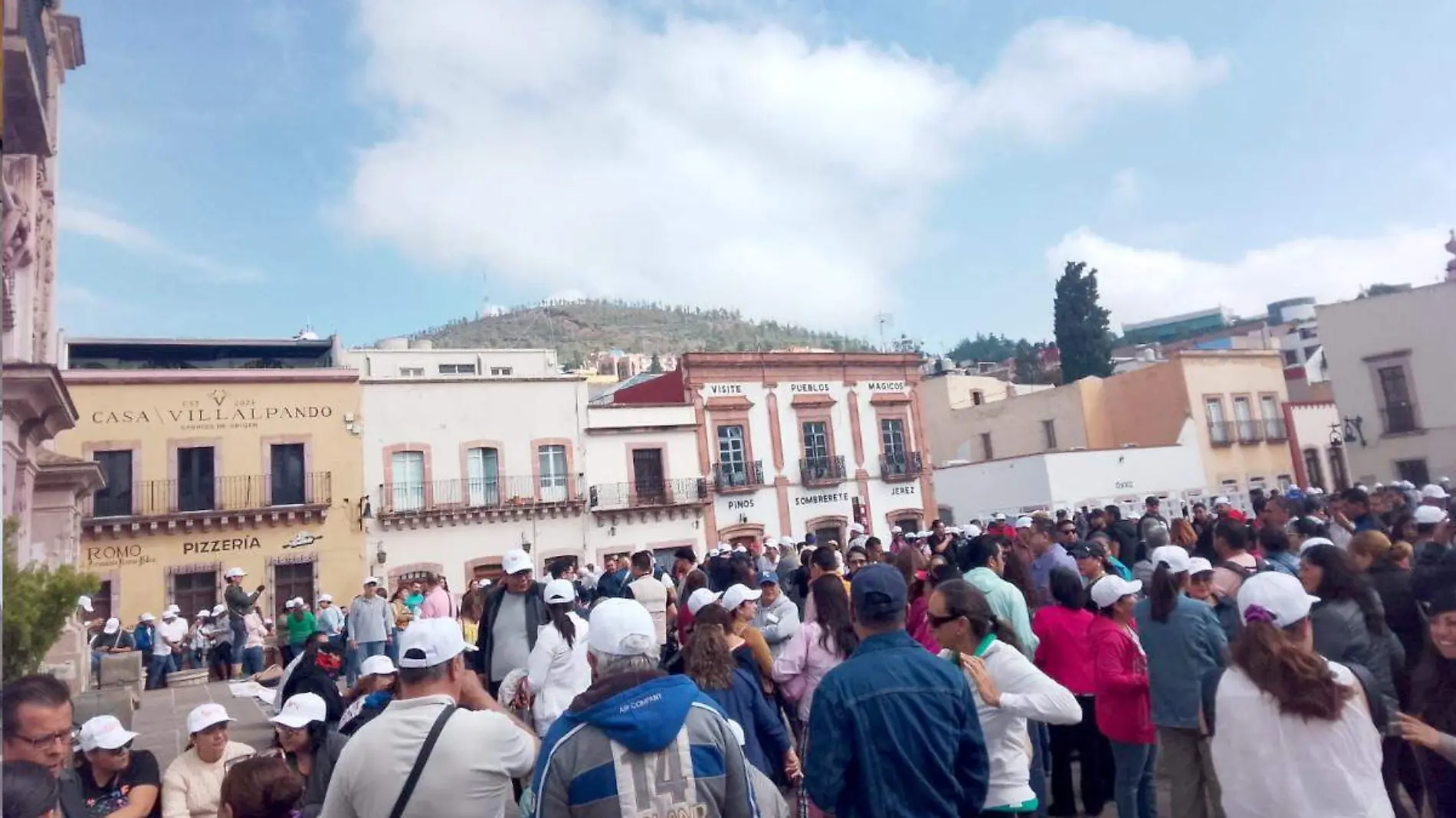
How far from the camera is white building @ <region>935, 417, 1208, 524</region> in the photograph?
108 ft

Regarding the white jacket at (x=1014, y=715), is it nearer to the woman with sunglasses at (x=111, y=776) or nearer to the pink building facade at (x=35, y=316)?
the woman with sunglasses at (x=111, y=776)

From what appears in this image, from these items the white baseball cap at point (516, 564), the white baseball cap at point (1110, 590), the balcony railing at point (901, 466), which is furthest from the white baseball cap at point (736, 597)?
the balcony railing at point (901, 466)

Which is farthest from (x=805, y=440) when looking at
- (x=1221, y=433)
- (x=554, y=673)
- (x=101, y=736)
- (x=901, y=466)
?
(x=101, y=736)

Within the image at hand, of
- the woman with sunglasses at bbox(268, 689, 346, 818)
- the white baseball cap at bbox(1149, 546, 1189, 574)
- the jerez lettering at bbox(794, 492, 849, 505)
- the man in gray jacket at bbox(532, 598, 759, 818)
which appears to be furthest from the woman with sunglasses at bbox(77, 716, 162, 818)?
the jerez lettering at bbox(794, 492, 849, 505)

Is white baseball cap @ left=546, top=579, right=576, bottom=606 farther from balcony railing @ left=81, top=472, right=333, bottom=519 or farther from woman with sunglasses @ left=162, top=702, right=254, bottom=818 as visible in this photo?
Answer: balcony railing @ left=81, top=472, right=333, bottom=519

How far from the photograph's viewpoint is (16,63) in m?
8.32

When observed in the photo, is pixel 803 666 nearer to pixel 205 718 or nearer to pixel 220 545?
pixel 205 718

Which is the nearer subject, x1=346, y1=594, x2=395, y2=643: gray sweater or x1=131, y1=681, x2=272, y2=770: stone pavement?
x1=131, y1=681, x2=272, y2=770: stone pavement

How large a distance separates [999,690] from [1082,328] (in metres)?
48.1

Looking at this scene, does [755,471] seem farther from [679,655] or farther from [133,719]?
[679,655]

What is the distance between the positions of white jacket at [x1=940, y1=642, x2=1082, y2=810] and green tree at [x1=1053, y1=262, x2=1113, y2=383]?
47.4 metres

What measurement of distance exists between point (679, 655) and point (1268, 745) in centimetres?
269

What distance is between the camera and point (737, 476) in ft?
101

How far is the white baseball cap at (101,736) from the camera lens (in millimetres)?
4344
